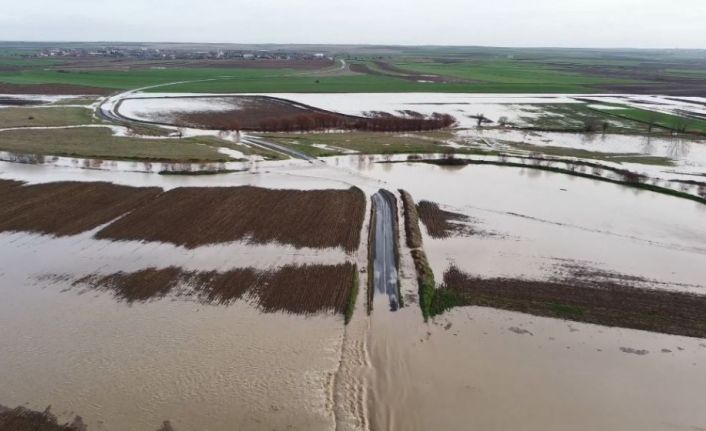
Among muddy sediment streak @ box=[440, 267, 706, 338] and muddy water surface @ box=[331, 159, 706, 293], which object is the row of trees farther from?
muddy sediment streak @ box=[440, 267, 706, 338]

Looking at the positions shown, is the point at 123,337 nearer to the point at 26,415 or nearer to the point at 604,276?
the point at 26,415

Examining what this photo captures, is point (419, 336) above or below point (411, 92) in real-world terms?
below

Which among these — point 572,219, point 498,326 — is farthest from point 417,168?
point 498,326

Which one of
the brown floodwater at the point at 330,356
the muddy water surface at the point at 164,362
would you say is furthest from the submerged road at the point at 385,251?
the muddy water surface at the point at 164,362

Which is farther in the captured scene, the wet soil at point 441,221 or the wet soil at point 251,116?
the wet soil at point 251,116

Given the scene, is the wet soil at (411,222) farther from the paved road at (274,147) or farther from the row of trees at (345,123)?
the row of trees at (345,123)

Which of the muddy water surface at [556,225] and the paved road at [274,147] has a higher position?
the paved road at [274,147]

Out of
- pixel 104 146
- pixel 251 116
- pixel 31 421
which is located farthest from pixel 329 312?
pixel 251 116

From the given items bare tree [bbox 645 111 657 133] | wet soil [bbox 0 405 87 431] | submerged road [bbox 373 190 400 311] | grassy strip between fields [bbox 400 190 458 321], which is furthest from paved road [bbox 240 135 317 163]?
bare tree [bbox 645 111 657 133]
